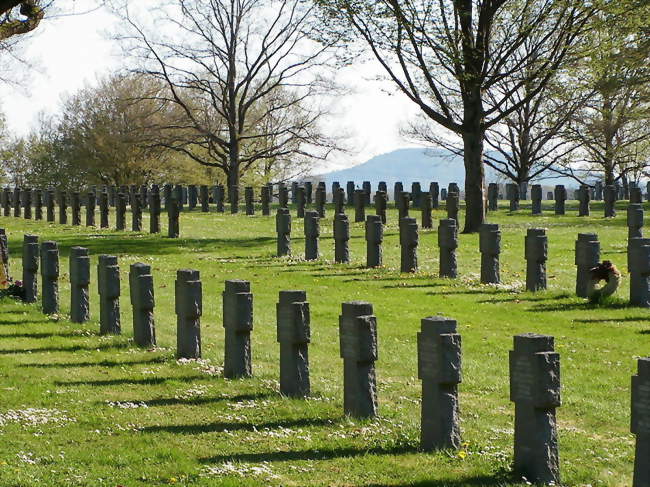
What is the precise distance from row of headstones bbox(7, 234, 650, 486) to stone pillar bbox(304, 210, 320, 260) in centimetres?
1097

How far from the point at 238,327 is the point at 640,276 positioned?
8.67 m

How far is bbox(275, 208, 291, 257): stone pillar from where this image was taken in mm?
25516

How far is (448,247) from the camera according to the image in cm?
2188

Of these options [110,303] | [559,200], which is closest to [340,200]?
[559,200]

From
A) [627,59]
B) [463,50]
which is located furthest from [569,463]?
[627,59]

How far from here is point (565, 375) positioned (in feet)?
42.1

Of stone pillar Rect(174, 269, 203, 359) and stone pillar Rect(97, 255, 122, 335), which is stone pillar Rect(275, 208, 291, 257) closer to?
stone pillar Rect(97, 255, 122, 335)

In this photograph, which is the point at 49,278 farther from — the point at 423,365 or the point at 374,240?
the point at 423,365

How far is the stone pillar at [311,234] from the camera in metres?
24.7

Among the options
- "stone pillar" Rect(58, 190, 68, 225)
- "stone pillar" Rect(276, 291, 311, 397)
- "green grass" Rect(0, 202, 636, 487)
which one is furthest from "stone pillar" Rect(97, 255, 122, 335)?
"stone pillar" Rect(58, 190, 68, 225)

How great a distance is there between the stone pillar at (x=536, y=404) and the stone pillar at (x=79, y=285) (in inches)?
352

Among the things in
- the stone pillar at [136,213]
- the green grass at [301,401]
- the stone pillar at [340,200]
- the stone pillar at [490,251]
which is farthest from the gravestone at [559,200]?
the stone pillar at [490,251]

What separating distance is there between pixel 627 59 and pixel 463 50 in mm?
7429

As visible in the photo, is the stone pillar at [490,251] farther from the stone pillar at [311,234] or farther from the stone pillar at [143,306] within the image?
the stone pillar at [143,306]
